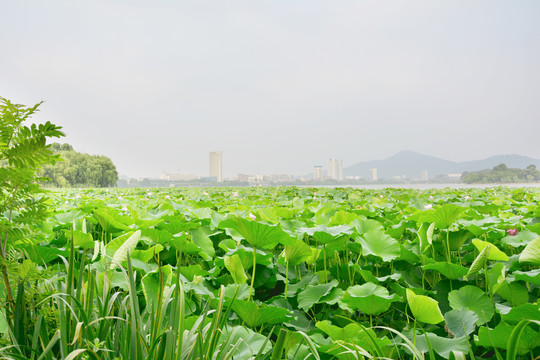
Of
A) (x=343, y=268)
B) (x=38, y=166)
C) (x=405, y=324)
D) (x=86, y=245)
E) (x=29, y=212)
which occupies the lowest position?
(x=405, y=324)

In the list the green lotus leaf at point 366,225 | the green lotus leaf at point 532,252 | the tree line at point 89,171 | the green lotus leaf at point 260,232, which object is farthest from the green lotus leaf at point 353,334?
the tree line at point 89,171

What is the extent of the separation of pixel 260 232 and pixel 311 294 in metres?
0.27

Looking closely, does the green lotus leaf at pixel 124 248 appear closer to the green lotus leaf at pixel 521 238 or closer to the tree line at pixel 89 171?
the green lotus leaf at pixel 521 238

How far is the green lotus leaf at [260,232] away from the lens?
119 centimetres

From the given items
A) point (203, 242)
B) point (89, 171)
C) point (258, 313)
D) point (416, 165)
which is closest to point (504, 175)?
point (89, 171)

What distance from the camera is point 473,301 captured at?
1149 mm

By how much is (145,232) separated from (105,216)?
8.5 inches

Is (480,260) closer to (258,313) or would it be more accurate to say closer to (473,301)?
(473,301)

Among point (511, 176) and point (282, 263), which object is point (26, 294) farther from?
point (511, 176)

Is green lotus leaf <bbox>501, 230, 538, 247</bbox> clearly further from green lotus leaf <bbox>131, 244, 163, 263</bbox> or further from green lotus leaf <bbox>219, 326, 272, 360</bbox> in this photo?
green lotus leaf <bbox>131, 244, 163, 263</bbox>

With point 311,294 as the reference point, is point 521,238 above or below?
above

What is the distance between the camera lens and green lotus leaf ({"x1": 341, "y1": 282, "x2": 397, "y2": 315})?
1.02m

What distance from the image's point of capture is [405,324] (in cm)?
121

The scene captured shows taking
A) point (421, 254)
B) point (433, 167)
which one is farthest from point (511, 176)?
point (433, 167)
